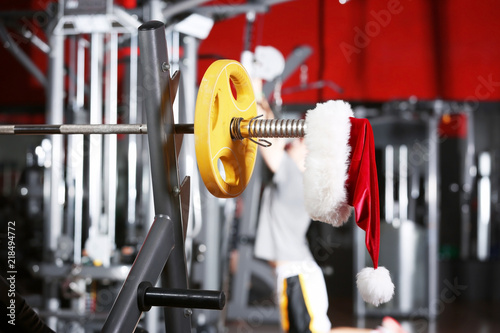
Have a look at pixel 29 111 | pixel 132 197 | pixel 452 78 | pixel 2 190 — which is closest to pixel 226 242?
pixel 132 197

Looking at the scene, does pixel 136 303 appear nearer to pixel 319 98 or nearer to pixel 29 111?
pixel 319 98

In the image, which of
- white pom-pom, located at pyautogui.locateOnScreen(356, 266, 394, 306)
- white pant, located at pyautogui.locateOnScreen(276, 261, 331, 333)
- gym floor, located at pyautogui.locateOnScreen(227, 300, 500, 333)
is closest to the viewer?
white pom-pom, located at pyautogui.locateOnScreen(356, 266, 394, 306)

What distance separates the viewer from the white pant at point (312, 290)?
7.72ft

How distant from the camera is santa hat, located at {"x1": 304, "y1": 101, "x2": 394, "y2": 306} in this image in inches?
38.3

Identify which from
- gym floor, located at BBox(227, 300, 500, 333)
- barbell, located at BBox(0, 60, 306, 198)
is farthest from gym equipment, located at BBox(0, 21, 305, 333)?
gym floor, located at BBox(227, 300, 500, 333)

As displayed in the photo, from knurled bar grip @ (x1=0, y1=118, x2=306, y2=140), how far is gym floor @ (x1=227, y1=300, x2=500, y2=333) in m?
2.72

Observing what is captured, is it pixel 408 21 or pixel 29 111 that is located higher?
pixel 408 21

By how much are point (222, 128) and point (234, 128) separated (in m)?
0.03

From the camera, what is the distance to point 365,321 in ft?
13.4

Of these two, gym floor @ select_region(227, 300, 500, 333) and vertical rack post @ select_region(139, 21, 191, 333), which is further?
gym floor @ select_region(227, 300, 500, 333)

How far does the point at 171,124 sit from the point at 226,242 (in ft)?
7.82

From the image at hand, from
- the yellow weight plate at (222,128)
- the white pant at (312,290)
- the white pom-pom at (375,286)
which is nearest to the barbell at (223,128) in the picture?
the yellow weight plate at (222,128)

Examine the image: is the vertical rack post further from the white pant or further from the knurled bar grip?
the white pant

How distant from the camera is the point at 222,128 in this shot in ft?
3.45
